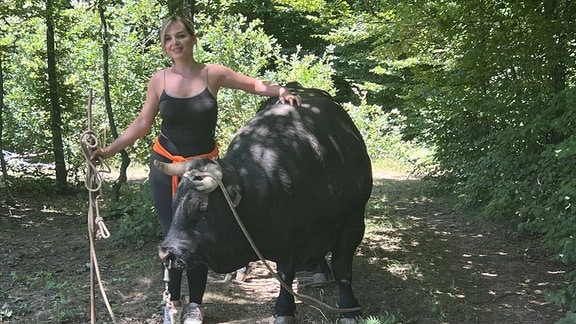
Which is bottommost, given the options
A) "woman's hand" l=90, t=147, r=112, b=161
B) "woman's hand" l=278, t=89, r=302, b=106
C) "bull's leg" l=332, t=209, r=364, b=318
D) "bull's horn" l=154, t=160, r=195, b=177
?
"bull's leg" l=332, t=209, r=364, b=318

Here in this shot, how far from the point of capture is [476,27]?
5805mm

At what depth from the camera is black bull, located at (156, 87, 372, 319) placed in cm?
291

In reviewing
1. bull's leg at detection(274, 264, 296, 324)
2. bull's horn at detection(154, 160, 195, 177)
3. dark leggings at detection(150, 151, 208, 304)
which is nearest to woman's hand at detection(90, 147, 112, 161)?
dark leggings at detection(150, 151, 208, 304)

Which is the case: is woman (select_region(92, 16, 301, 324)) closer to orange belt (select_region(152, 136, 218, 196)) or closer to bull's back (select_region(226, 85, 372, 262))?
orange belt (select_region(152, 136, 218, 196))

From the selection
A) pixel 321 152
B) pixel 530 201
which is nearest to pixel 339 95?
pixel 530 201

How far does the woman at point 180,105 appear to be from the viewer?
337 centimetres

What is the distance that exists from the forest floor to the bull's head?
1182 mm

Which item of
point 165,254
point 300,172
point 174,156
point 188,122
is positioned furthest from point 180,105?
point 165,254

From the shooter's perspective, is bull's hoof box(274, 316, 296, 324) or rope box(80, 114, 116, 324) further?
bull's hoof box(274, 316, 296, 324)

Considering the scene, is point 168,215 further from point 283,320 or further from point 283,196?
point 283,320

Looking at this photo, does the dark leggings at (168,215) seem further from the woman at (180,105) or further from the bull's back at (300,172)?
the bull's back at (300,172)

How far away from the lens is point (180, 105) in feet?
11.0

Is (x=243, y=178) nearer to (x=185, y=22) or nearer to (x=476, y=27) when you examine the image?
(x=185, y=22)

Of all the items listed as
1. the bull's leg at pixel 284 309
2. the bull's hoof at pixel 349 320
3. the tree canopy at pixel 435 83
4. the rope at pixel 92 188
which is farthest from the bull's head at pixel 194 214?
the bull's hoof at pixel 349 320
